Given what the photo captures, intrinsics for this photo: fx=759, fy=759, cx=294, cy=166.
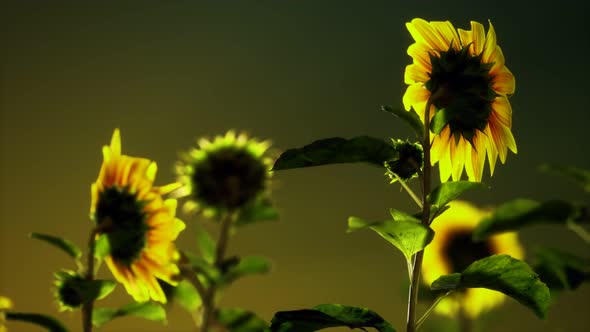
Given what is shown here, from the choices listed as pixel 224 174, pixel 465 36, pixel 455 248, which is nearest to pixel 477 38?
pixel 465 36

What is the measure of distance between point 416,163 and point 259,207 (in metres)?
0.40

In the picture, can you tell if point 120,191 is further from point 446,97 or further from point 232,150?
point 446,97

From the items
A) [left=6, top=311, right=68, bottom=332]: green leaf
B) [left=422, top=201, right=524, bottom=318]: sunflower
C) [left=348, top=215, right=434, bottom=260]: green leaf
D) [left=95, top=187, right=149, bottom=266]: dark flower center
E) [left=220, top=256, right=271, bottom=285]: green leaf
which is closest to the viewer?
[left=348, top=215, right=434, bottom=260]: green leaf

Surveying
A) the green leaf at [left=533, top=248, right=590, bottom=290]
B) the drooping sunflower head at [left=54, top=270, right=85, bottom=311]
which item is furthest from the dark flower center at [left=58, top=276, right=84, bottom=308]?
the green leaf at [left=533, top=248, right=590, bottom=290]

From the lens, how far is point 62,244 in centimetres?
77

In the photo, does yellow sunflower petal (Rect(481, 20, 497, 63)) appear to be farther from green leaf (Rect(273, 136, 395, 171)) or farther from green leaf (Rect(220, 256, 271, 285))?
green leaf (Rect(220, 256, 271, 285))

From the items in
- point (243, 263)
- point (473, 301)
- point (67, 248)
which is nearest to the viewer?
point (67, 248)

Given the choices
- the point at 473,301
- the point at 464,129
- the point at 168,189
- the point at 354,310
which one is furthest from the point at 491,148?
the point at 473,301

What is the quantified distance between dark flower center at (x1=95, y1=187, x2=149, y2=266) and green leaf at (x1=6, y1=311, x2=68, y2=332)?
0.10 metres

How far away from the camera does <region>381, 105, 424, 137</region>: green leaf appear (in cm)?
58

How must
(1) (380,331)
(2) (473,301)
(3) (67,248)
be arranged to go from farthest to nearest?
(2) (473,301)
(3) (67,248)
(1) (380,331)

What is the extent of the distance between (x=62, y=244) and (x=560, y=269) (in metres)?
0.51

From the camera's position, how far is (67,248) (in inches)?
30.4

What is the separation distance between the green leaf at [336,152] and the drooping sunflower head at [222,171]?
44 cm
